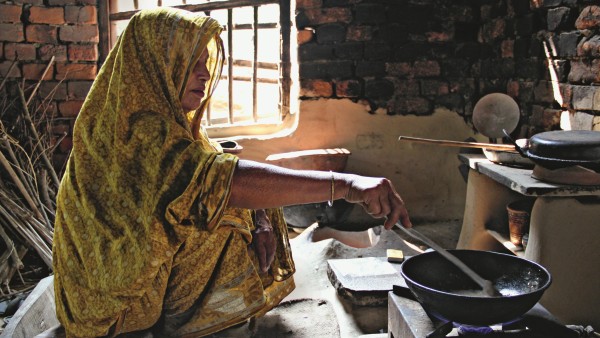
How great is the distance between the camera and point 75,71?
3871 mm

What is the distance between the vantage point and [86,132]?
1872 millimetres

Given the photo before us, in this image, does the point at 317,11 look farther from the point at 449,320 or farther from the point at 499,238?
the point at 449,320

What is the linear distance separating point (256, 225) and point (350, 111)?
1.86 m

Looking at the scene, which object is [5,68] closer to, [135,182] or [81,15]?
[81,15]

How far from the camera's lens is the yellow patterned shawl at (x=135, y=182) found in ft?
5.64

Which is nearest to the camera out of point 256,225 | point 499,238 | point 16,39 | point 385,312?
point 256,225

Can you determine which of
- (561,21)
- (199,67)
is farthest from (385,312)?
(561,21)

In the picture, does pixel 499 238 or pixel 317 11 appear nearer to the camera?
pixel 499 238

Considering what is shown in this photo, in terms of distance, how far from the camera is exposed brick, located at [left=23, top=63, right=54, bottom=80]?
12.4 feet

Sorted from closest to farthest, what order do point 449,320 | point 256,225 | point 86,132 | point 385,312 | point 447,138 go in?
point 449,320 < point 86,132 < point 256,225 < point 385,312 < point 447,138

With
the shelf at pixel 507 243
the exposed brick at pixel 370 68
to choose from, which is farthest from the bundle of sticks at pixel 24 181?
the shelf at pixel 507 243

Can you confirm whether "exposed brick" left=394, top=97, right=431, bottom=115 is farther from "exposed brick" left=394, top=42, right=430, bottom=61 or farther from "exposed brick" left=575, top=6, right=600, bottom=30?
"exposed brick" left=575, top=6, right=600, bottom=30

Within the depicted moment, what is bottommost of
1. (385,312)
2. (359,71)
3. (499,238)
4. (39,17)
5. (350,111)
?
(385,312)

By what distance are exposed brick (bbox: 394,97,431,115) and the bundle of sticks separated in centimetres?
220
